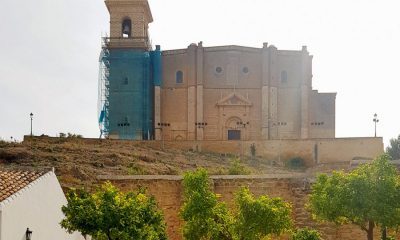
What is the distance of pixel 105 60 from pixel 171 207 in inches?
979

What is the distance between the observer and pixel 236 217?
1191 cm

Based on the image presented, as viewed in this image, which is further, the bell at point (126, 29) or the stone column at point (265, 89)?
the bell at point (126, 29)

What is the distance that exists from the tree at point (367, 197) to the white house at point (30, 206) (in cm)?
557

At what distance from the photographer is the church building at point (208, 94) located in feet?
125

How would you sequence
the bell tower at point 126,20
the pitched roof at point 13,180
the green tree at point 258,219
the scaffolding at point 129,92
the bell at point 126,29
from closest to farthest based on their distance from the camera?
the pitched roof at point 13,180 < the green tree at point 258,219 < the scaffolding at point 129,92 < the bell tower at point 126,20 < the bell at point 126,29

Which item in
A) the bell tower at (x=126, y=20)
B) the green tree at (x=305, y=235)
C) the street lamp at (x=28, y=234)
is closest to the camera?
the street lamp at (x=28, y=234)

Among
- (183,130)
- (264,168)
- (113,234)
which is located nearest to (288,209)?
(113,234)

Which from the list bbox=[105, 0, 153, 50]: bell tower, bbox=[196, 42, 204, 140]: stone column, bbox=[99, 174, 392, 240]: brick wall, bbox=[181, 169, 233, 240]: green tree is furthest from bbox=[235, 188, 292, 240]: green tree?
bbox=[105, 0, 153, 50]: bell tower

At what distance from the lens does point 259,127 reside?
38281mm

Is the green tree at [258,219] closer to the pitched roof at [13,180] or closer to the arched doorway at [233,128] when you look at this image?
the pitched roof at [13,180]

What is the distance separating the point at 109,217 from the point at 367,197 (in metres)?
5.03

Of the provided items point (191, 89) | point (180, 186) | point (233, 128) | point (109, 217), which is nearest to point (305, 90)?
point (233, 128)

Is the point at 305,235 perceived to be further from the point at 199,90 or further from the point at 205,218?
the point at 199,90

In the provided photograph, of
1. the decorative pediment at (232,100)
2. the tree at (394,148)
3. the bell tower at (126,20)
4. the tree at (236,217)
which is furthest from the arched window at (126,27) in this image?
the tree at (236,217)
